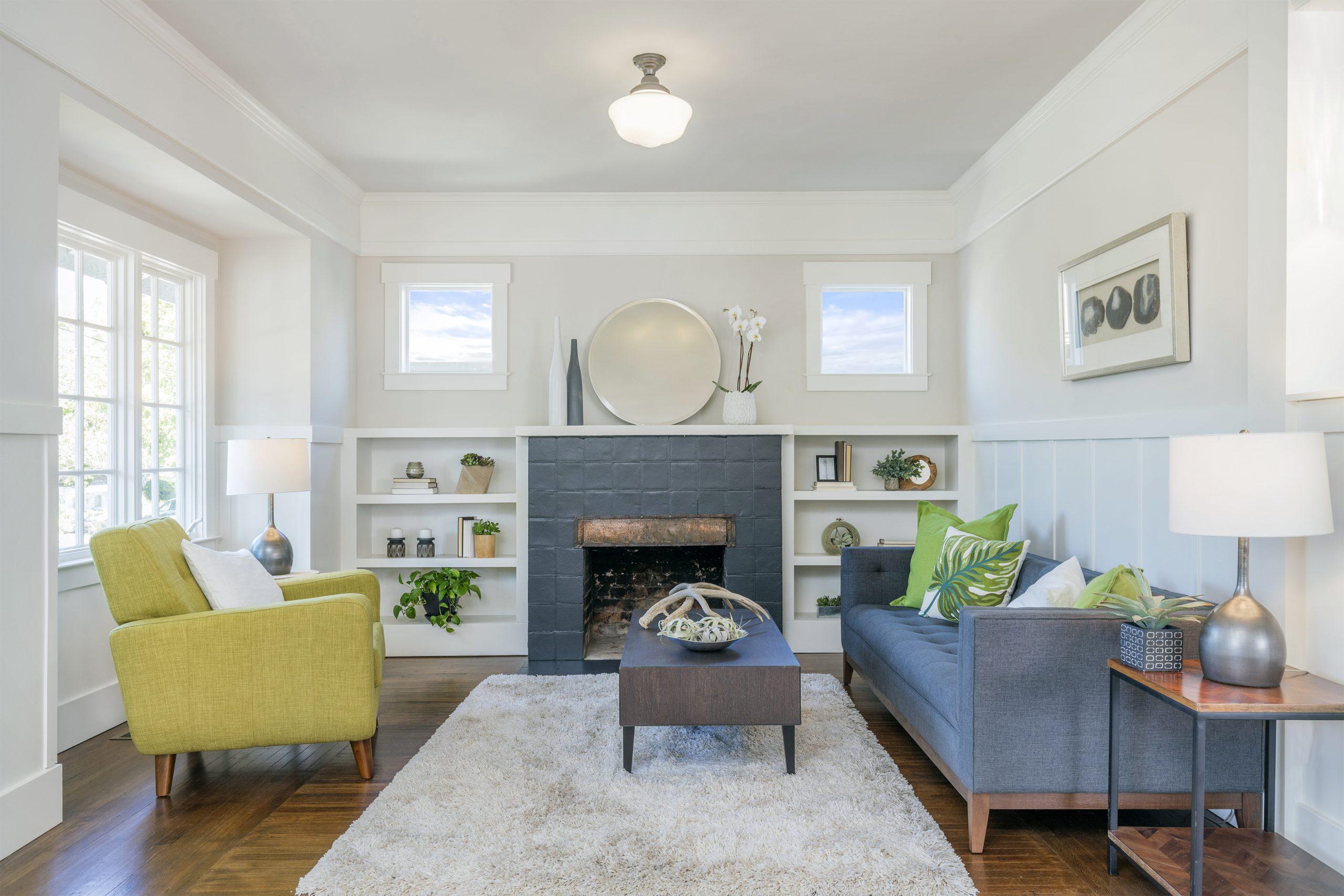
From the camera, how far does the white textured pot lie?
186 inches

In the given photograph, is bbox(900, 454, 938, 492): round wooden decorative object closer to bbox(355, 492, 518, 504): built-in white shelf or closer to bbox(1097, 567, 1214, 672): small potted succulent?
bbox(355, 492, 518, 504): built-in white shelf

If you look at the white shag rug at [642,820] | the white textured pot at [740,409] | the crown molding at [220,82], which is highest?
the crown molding at [220,82]

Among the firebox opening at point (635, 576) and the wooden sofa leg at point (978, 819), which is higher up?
the firebox opening at point (635, 576)

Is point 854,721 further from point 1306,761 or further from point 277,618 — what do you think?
Result: point 277,618

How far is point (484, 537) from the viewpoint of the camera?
4.83 m

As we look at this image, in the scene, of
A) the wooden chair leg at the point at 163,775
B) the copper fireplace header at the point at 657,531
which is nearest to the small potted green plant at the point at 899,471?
the copper fireplace header at the point at 657,531

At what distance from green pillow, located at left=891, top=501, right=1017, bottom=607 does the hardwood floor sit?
604 mm

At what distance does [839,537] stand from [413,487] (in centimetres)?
258

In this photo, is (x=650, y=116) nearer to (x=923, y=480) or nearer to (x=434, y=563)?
(x=923, y=480)

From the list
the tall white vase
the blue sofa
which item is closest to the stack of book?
the tall white vase

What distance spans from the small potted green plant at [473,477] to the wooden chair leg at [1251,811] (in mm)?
3810

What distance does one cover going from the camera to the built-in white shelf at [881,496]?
471 cm

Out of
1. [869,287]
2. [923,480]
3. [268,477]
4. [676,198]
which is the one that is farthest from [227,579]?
[869,287]

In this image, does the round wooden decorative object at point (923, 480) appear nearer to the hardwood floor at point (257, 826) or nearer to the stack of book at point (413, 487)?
the hardwood floor at point (257, 826)
